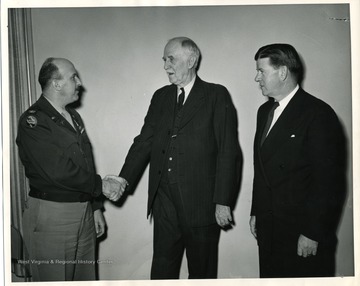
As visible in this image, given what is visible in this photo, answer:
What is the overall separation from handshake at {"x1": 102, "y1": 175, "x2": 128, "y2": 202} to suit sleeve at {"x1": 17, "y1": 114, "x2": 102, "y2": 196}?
0.07 metres

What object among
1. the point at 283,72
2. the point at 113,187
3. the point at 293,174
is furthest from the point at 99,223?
the point at 283,72

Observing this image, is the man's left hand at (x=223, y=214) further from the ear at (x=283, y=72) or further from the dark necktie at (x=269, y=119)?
the ear at (x=283, y=72)

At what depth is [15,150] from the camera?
128 centimetres

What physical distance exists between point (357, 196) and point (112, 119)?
774mm

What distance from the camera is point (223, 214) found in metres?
1.31

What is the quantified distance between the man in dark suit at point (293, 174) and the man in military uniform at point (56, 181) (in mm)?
507

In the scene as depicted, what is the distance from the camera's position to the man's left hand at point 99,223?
51.7 inches

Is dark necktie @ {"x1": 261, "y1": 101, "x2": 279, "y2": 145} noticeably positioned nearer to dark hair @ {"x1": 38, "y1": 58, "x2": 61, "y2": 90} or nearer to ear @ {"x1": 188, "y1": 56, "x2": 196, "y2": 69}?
ear @ {"x1": 188, "y1": 56, "x2": 196, "y2": 69}

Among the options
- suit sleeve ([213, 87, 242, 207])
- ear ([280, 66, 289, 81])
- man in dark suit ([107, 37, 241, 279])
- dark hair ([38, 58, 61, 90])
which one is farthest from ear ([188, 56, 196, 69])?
dark hair ([38, 58, 61, 90])

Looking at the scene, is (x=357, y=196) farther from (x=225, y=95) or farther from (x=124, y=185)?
(x=124, y=185)

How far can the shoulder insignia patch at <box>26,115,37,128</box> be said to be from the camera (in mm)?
1281

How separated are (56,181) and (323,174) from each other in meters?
0.78

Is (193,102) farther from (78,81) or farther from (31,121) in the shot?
(31,121)

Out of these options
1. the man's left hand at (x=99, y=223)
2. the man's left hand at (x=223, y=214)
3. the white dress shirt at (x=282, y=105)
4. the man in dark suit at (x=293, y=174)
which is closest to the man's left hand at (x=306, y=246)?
the man in dark suit at (x=293, y=174)
